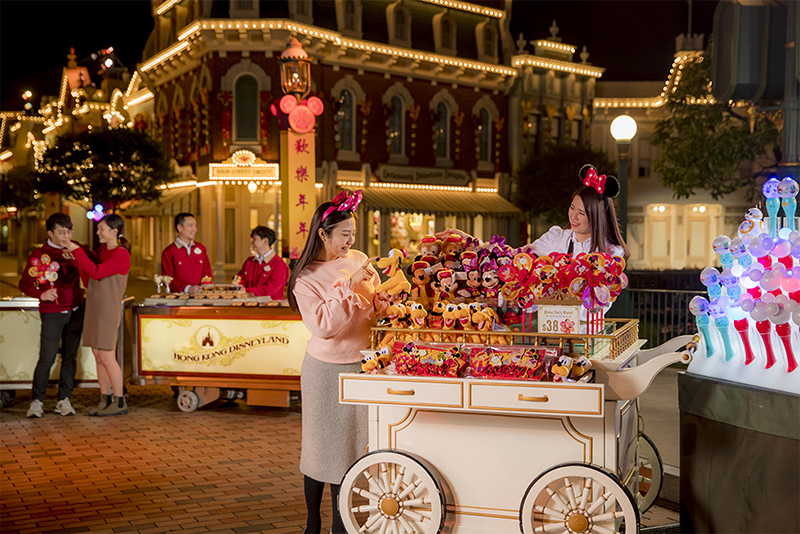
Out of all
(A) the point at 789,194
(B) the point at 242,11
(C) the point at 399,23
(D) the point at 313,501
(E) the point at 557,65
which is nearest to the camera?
(A) the point at 789,194

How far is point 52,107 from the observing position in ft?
138

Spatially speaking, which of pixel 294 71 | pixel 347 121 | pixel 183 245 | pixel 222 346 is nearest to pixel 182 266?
pixel 183 245

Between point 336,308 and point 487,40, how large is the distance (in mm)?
24816

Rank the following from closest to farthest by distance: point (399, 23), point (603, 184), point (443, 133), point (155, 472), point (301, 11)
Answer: point (603, 184) → point (155, 472) → point (301, 11) → point (399, 23) → point (443, 133)

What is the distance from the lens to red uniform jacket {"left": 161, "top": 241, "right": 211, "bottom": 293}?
8.23 meters

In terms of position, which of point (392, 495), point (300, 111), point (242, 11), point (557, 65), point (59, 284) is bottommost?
point (392, 495)

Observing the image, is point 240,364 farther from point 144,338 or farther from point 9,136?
point 9,136

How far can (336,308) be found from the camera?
3.99 m

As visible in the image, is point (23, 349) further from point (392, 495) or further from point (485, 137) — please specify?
point (485, 137)

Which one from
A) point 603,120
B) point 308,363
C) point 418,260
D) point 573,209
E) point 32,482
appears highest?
point 603,120

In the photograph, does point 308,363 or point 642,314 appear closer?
point 308,363

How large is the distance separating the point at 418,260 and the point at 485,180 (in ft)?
78.1

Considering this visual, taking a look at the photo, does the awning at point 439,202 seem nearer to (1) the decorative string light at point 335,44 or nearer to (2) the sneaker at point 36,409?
(1) the decorative string light at point 335,44

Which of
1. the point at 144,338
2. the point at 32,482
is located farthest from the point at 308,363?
the point at 144,338
